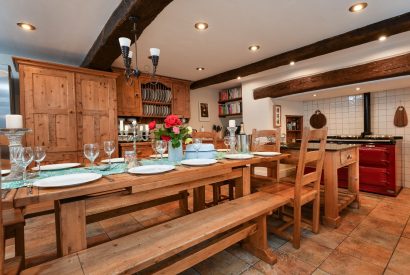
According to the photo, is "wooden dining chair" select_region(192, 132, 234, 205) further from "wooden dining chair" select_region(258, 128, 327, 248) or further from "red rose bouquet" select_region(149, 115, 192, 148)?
"red rose bouquet" select_region(149, 115, 192, 148)

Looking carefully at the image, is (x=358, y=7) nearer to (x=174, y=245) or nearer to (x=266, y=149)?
(x=266, y=149)

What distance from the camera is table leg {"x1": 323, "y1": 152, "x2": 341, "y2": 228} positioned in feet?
6.94

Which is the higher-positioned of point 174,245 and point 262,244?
point 174,245

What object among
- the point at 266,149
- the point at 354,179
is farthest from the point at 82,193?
the point at 354,179

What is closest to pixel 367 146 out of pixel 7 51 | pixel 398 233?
pixel 398 233

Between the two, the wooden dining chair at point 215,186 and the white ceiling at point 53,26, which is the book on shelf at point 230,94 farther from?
the white ceiling at point 53,26

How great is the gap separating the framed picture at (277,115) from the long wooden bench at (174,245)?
108 inches

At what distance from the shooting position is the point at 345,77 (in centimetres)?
307

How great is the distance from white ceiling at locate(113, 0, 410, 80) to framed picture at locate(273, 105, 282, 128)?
127 centimetres

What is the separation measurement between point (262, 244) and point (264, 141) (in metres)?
1.45

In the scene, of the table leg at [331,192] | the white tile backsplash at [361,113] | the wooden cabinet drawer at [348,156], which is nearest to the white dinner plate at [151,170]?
the table leg at [331,192]

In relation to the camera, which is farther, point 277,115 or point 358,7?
point 277,115

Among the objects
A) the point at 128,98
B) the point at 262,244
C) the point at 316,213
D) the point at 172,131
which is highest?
the point at 128,98

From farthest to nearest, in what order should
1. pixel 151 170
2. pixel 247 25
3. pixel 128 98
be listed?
pixel 128 98
pixel 247 25
pixel 151 170
